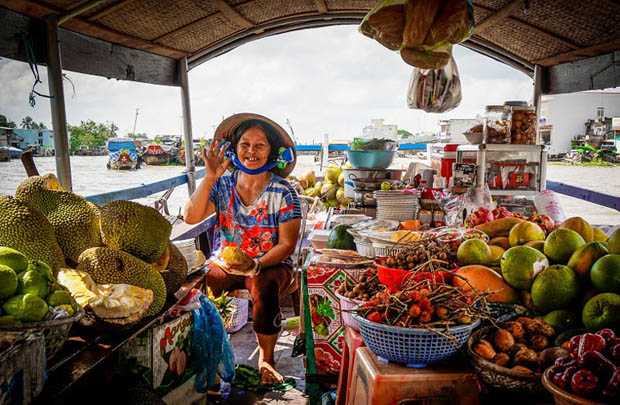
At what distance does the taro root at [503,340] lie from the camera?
1510 mm

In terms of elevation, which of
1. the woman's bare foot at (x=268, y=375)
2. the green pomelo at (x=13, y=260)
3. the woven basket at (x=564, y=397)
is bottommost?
the woman's bare foot at (x=268, y=375)

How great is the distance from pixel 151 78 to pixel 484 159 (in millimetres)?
3429

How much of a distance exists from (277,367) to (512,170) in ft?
10.1

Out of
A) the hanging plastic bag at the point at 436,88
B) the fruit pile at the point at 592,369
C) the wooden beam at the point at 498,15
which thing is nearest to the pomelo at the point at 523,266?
the fruit pile at the point at 592,369

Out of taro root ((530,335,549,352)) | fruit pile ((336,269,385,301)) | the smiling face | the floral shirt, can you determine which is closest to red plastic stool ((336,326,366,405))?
fruit pile ((336,269,385,301))

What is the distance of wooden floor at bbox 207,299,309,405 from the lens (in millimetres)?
2857

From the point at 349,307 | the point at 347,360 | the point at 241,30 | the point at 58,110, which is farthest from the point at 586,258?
the point at 241,30

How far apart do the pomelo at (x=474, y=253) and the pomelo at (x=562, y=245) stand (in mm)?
281

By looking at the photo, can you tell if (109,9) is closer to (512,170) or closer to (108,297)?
(108,297)

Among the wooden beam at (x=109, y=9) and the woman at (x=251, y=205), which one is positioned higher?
the wooden beam at (x=109, y=9)

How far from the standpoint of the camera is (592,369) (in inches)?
44.3

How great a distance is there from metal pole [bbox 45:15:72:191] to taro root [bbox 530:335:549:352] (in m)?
3.15

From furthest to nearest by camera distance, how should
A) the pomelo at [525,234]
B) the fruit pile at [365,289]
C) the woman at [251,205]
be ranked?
the woman at [251,205] < the pomelo at [525,234] < the fruit pile at [365,289]

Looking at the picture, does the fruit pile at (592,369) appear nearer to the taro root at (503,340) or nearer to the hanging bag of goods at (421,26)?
the taro root at (503,340)
